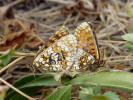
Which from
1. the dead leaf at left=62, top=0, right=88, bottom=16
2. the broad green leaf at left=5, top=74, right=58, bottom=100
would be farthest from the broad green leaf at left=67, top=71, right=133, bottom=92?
the dead leaf at left=62, top=0, right=88, bottom=16

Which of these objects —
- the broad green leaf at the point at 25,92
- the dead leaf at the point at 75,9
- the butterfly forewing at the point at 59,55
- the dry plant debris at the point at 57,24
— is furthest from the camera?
the dead leaf at the point at 75,9

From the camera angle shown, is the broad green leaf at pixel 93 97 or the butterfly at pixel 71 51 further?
the butterfly at pixel 71 51

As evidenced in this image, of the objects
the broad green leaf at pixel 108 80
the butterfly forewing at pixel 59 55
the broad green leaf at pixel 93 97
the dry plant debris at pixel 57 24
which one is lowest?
the broad green leaf at pixel 93 97

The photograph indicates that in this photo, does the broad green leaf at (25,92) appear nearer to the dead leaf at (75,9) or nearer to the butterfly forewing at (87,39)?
the butterfly forewing at (87,39)

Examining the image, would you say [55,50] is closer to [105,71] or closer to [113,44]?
[105,71]

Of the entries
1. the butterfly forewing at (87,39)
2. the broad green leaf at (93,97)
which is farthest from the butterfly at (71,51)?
the broad green leaf at (93,97)

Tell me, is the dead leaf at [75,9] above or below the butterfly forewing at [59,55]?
above

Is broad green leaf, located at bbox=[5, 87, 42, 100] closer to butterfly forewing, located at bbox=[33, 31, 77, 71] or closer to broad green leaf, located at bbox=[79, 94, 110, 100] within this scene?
butterfly forewing, located at bbox=[33, 31, 77, 71]
